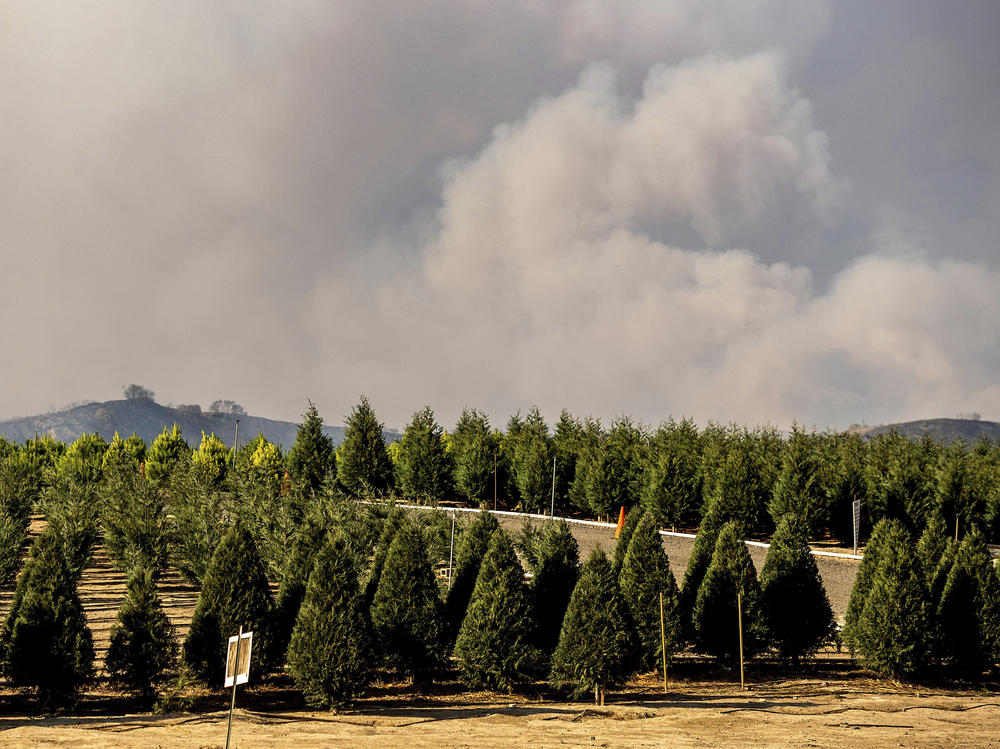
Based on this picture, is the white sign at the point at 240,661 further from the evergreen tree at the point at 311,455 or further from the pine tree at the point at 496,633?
the evergreen tree at the point at 311,455

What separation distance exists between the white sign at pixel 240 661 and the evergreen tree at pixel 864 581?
14.6 metres

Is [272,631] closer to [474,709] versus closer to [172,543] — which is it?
[474,709]

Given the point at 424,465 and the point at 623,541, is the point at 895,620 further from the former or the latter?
the point at 424,465

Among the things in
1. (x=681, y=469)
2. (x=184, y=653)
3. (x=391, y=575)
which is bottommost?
(x=184, y=653)

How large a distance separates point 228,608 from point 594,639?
295 inches

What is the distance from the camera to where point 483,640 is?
57.2ft

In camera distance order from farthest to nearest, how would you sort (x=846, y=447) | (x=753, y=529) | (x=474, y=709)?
(x=846, y=447) → (x=753, y=529) → (x=474, y=709)

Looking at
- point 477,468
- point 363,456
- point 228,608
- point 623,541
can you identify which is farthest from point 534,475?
point 228,608

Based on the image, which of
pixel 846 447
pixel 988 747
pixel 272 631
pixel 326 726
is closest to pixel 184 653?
pixel 272 631

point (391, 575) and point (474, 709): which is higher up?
point (391, 575)

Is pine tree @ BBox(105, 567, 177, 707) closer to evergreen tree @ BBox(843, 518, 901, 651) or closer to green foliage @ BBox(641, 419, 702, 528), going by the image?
evergreen tree @ BBox(843, 518, 901, 651)

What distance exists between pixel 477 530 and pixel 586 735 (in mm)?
7101

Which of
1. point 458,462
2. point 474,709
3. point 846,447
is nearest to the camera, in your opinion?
point 474,709

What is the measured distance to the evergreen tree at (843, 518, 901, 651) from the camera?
2027 centimetres
